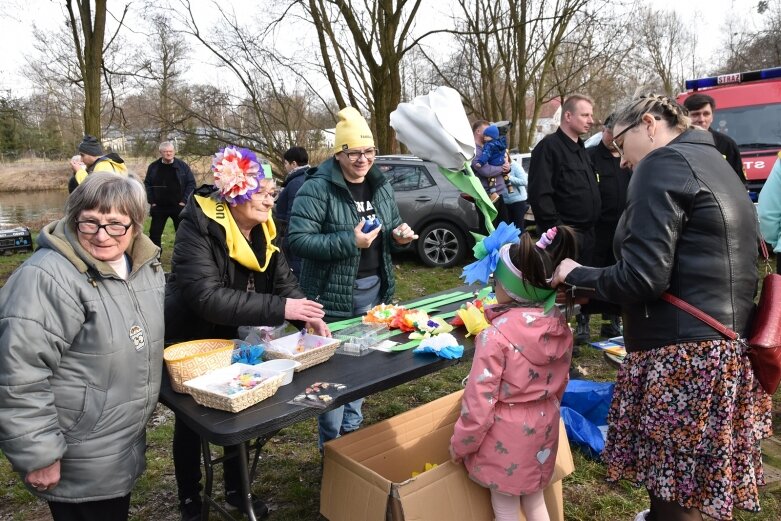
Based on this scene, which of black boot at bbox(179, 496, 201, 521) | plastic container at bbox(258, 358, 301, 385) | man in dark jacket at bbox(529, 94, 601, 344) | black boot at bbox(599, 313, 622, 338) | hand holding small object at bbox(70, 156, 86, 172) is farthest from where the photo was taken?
hand holding small object at bbox(70, 156, 86, 172)

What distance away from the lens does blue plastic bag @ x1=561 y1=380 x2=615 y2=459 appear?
10.3ft

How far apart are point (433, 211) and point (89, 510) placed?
638cm

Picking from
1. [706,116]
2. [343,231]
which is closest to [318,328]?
[343,231]

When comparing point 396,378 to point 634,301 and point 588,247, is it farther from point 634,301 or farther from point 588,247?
point 588,247

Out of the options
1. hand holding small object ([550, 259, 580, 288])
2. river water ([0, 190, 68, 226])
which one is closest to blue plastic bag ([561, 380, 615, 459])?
hand holding small object ([550, 259, 580, 288])

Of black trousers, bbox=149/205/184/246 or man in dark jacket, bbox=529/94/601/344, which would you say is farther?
black trousers, bbox=149/205/184/246

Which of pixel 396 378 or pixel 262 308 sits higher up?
pixel 262 308

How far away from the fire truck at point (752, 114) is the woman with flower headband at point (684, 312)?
608cm

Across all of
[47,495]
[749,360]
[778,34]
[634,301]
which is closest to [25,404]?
[47,495]

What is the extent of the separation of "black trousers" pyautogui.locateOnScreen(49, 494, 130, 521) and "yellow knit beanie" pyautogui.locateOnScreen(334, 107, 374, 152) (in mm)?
1836

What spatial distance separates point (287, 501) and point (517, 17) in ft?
60.0

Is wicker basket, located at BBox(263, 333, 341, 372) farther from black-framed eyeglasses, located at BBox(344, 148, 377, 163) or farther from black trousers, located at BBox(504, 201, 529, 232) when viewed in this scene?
black trousers, located at BBox(504, 201, 529, 232)

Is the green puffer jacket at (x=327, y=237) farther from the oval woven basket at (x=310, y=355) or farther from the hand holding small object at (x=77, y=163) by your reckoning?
the hand holding small object at (x=77, y=163)

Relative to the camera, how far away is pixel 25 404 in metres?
1.58
